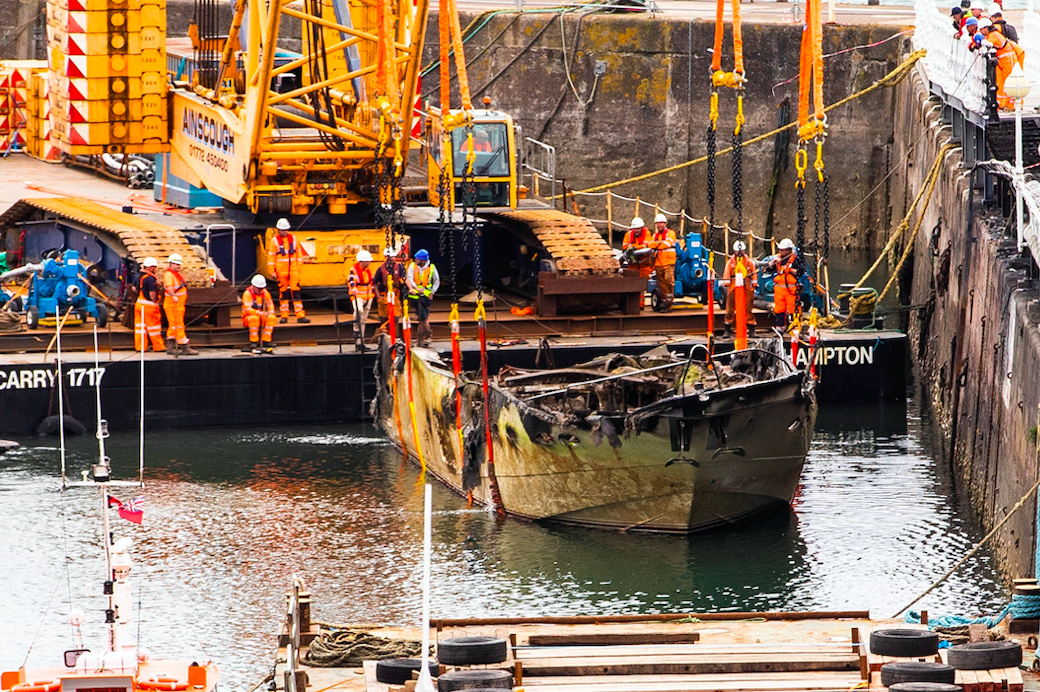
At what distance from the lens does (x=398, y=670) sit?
16.2 meters

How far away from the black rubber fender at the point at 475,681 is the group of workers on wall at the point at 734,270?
1269 cm

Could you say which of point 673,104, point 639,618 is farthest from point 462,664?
point 673,104

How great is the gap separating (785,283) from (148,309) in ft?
28.3

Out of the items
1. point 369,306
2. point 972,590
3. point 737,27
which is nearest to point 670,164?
point 369,306

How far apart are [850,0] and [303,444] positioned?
2942 cm

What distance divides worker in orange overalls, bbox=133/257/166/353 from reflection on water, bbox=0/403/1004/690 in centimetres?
189

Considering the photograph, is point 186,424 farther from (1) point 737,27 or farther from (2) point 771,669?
(2) point 771,669

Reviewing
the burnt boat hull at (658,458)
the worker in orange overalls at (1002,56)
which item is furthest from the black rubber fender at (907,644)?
the worker in orange overalls at (1002,56)

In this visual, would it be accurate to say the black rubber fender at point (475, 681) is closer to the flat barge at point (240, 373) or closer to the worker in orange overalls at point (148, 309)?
the flat barge at point (240, 373)

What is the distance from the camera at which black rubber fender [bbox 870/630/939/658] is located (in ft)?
54.0

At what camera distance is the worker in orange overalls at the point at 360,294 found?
103ft

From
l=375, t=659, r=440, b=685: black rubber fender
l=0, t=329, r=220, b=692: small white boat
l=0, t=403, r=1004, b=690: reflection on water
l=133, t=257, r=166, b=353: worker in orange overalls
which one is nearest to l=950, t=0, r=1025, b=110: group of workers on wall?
l=0, t=403, r=1004, b=690: reflection on water

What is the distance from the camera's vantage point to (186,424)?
3125 centimetres

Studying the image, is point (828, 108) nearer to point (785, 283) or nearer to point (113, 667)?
point (785, 283)
